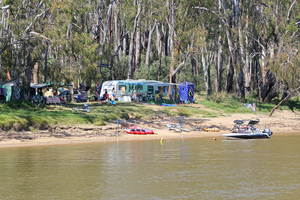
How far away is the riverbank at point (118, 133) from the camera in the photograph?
2803 cm

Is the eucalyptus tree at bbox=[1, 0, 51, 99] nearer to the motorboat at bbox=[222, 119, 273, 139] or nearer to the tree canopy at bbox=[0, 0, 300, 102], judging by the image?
the tree canopy at bbox=[0, 0, 300, 102]

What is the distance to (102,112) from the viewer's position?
35.0 m

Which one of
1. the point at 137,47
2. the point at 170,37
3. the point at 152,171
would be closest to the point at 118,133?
the point at 152,171

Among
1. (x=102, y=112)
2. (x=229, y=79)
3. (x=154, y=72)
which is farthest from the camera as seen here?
(x=154, y=72)

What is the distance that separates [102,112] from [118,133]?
3.87 metres

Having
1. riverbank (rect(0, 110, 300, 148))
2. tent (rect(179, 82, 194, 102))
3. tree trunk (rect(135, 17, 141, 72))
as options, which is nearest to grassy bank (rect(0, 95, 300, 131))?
riverbank (rect(0, 110, 300, 148))

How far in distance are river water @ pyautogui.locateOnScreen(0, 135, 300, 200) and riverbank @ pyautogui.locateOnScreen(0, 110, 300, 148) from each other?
1599 millimetres

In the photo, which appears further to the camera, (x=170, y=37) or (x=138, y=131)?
(x=170, y=37)

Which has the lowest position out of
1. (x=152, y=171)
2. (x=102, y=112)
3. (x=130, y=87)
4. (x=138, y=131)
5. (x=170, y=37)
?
(x=152, y=171)

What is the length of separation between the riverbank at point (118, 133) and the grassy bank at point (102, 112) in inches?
25.1

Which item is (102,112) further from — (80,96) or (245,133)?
(245,133)

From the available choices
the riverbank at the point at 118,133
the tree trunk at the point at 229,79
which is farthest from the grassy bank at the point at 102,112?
the tree trunk at the point at 229,79

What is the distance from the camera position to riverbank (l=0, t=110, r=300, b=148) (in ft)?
92.0

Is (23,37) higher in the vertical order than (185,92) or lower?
higher
